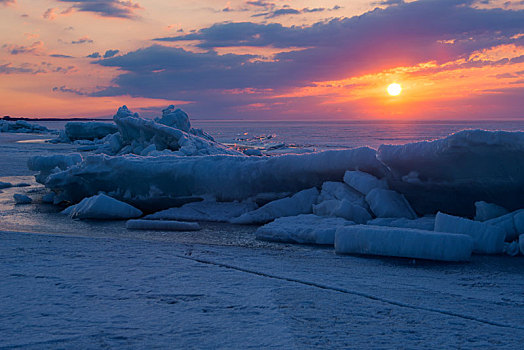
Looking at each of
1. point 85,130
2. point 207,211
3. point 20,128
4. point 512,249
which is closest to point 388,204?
point 512,249

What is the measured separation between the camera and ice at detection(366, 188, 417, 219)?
5.54 metres

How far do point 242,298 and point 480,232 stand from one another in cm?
266

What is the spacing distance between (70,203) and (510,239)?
20.5 ft

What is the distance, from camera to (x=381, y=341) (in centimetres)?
227

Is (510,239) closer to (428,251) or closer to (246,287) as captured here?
(428,251)

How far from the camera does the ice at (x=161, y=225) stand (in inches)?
220

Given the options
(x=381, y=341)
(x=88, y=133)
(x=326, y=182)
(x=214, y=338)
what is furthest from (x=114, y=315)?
(x=88, y=133)

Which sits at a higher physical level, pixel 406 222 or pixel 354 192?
A: pixel 354 192

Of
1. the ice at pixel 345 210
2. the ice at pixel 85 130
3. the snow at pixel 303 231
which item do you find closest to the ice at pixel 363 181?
the ice at pixel 345 210

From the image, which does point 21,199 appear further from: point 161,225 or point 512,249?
point 512,249

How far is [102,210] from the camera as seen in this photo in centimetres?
634

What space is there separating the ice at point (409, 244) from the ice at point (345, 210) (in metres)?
1.10

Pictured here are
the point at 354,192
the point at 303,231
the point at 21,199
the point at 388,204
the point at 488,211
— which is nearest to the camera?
the point at 303,231

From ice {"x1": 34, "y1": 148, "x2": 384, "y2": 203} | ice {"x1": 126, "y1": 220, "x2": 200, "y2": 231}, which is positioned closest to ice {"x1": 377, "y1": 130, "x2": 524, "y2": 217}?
ice {"x1": 34, "y1": 148, "x2": 384, "y2": 203}
